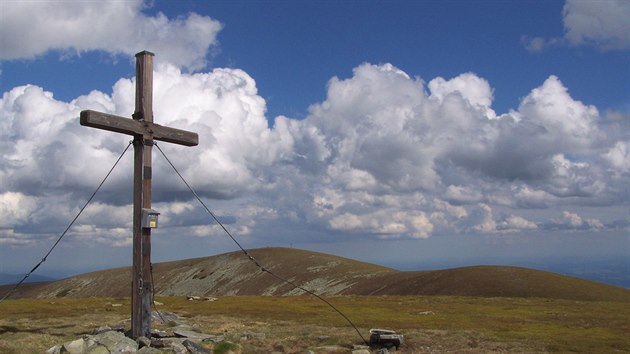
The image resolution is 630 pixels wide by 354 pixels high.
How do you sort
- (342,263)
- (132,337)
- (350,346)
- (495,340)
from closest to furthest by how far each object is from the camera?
(132,337), (350,346), (495,340), (342,263)

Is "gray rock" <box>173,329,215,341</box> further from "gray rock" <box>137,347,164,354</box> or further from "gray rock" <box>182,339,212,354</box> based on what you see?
"gray rock" <box>137,347,164,354</box>

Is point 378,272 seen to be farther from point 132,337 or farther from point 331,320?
point 132,337

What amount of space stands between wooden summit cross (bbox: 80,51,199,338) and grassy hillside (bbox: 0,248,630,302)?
77344 millimetres

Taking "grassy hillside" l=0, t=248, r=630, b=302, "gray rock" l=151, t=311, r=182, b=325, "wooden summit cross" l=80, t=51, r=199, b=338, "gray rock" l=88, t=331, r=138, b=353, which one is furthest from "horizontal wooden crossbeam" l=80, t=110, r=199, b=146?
"grassy hillside" l=0, t=248, r=630, b=302

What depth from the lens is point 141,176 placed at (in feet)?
79.7

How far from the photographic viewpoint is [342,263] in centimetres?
15288

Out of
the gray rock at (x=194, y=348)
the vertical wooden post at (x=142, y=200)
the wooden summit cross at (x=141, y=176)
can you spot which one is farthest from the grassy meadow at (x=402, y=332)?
the wooden summit cross at (x=141, y=176)

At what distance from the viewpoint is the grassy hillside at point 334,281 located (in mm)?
92806

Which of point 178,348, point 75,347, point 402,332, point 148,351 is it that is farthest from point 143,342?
point 402,332

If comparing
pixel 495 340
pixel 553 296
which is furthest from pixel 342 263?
pixel 495 340

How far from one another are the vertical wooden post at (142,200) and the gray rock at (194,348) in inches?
90.5

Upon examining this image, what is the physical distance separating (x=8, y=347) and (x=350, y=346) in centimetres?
1567

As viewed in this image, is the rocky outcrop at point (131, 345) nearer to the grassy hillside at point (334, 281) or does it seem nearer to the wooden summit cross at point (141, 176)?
the wooden summit cross at point (141, 176)

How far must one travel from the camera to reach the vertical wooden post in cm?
2375
